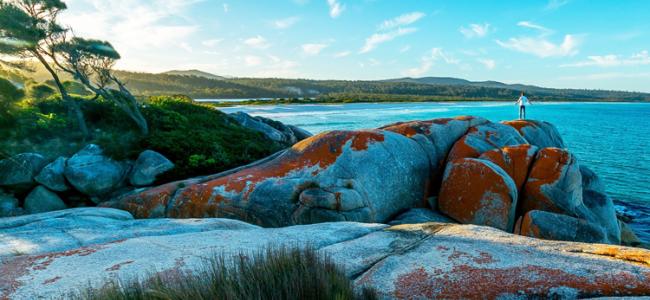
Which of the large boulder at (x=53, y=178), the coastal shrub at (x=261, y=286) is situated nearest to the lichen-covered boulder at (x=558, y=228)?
the coastal shrub at (x=261, y=286)

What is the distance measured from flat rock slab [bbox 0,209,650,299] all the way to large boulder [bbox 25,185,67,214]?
7751 millimetres

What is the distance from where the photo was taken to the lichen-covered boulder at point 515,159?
1153 cm

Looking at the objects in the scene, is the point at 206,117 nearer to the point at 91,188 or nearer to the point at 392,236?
the point at 91,188

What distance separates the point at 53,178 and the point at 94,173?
1498 millimetres

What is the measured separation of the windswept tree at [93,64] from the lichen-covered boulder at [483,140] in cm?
1432

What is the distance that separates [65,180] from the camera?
43.9 feet

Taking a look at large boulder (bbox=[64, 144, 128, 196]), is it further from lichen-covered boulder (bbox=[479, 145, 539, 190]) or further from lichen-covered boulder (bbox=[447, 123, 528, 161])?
lichen-covered boulder (bbox=[479, 145, 539, 190])

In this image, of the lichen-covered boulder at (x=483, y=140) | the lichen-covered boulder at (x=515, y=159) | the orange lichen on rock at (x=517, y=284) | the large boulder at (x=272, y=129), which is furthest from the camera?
the large boulder at (x=272, y=129)

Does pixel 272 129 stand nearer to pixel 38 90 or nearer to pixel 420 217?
pixel 38 90

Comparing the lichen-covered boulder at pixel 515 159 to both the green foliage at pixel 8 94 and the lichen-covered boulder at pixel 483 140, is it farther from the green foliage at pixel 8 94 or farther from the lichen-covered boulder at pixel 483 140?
the green foliage at pixel 8 94

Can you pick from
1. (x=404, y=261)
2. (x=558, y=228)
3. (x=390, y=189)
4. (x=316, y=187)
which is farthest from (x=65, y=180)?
(x=558, y=228)

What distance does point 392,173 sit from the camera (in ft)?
36.1

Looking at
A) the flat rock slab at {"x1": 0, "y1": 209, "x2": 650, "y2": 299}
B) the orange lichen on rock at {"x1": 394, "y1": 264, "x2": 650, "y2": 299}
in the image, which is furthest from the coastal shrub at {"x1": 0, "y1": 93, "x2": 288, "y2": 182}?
the orange lichen on rock at {"x1": 394, "y1": 264, "x2": 650, "y2": 299}

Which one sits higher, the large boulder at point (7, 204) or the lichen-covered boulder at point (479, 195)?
the lichen-covered boulder at point (479, 195)
